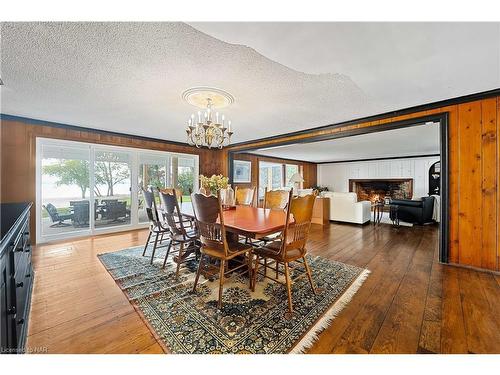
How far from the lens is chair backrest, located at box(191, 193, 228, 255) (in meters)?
1.75

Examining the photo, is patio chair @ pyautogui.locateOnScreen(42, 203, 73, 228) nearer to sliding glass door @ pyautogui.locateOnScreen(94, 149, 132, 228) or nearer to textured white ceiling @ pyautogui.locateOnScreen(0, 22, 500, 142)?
sliding glass door @ pyautogui.locateOnScreen(94, 149, 132, 228)

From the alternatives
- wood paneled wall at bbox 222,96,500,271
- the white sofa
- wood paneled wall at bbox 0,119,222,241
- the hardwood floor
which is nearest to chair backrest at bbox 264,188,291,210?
the hardwood floor

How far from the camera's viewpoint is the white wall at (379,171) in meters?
7.65

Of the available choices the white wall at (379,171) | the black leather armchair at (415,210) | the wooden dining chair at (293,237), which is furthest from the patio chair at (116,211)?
the white wall at (379,171)

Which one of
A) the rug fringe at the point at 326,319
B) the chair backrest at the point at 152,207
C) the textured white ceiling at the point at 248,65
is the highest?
the textured white ceiling at the point at 248,65

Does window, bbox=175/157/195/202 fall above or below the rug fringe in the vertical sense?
above

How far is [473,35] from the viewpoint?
4.70 ft

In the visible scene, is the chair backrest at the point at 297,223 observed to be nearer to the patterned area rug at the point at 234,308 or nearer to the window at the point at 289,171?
the patterned area rug at the point at 234,308

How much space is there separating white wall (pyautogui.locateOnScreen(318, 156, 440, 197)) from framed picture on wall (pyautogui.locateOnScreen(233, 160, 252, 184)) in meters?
4.76

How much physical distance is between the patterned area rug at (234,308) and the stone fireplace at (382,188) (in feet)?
24.9

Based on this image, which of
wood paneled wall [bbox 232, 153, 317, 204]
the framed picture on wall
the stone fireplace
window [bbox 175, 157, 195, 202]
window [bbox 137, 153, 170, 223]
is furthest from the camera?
the stone fireplace

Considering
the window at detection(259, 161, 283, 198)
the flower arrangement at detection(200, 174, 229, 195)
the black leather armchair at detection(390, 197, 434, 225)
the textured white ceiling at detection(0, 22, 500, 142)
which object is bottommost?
the black leather armchair at detection(390, 197, 434, 225)

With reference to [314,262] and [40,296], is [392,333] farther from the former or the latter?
[40,296]
